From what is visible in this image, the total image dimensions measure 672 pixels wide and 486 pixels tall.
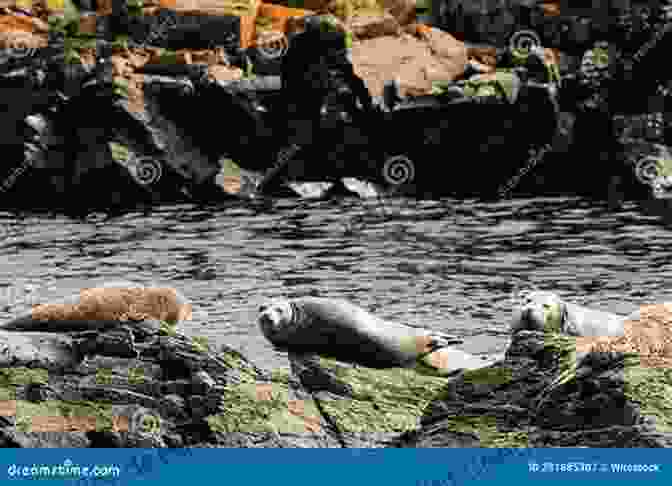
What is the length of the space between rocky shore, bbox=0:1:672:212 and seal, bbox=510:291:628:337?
3419 centimetres

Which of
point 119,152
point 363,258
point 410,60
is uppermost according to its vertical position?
point 410,60

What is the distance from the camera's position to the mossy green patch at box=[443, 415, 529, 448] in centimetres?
1306

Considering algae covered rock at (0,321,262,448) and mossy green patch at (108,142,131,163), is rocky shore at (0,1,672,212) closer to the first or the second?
mossy green patch at (108,142,131,163)

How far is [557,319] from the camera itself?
17844 mm

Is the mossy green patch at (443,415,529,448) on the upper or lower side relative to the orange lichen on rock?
lower

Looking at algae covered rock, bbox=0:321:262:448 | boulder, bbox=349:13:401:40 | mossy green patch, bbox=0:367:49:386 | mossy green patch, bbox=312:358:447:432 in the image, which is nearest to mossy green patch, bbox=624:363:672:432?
mossy green patch, bbox=312:358:447:432

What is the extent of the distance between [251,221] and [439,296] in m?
16.0

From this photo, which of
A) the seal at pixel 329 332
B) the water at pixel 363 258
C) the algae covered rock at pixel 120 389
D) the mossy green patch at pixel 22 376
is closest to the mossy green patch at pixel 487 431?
the algae covered rock at pixel 120 389

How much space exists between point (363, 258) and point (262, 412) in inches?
925

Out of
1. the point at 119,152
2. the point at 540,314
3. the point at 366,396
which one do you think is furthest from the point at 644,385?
the point at 119,152

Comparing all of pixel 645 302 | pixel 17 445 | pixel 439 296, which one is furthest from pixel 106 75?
pixel 17 445

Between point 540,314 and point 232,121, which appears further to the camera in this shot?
point 232,121

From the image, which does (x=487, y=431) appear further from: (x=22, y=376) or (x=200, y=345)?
(x=22, y=376)

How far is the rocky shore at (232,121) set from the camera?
54.9 meters
